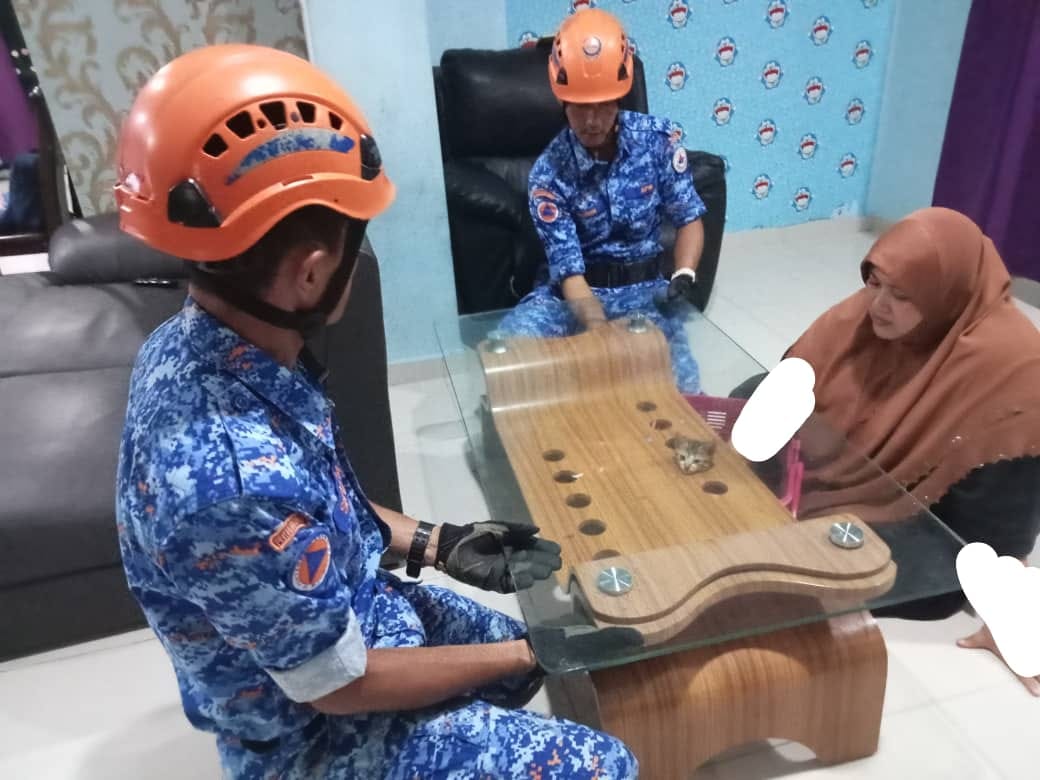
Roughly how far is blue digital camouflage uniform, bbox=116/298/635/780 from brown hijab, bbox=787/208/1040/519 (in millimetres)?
757

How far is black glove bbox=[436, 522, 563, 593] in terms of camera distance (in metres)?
1.25

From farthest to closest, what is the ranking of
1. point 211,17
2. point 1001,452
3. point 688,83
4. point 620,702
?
point 688,83 → point 211,17 → point 1001,452 → point 620,702

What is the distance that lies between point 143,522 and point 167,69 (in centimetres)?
46

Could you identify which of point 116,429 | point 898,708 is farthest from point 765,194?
point 116,429

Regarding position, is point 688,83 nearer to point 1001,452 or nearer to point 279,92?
point 1001,452

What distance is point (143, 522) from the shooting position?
80 cm

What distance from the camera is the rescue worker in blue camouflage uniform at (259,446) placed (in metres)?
0.77

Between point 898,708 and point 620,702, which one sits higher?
point 620,702

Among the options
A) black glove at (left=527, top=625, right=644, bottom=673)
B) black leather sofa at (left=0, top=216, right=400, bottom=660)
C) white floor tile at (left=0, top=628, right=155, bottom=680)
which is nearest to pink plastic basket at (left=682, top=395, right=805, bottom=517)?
black glove at (left=527, top=625, right=644, bottom=673)

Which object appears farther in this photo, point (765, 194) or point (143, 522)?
point (765, 194)

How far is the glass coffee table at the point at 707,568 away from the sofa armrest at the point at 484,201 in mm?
1007

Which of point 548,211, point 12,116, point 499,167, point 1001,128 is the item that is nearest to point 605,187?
point 548,211

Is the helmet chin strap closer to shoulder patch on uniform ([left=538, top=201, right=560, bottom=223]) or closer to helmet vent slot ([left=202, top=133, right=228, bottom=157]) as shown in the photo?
helmet vent slot ([left=202, top=133, right=228, bottom=157])

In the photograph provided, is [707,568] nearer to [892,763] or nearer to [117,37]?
[892,763]
